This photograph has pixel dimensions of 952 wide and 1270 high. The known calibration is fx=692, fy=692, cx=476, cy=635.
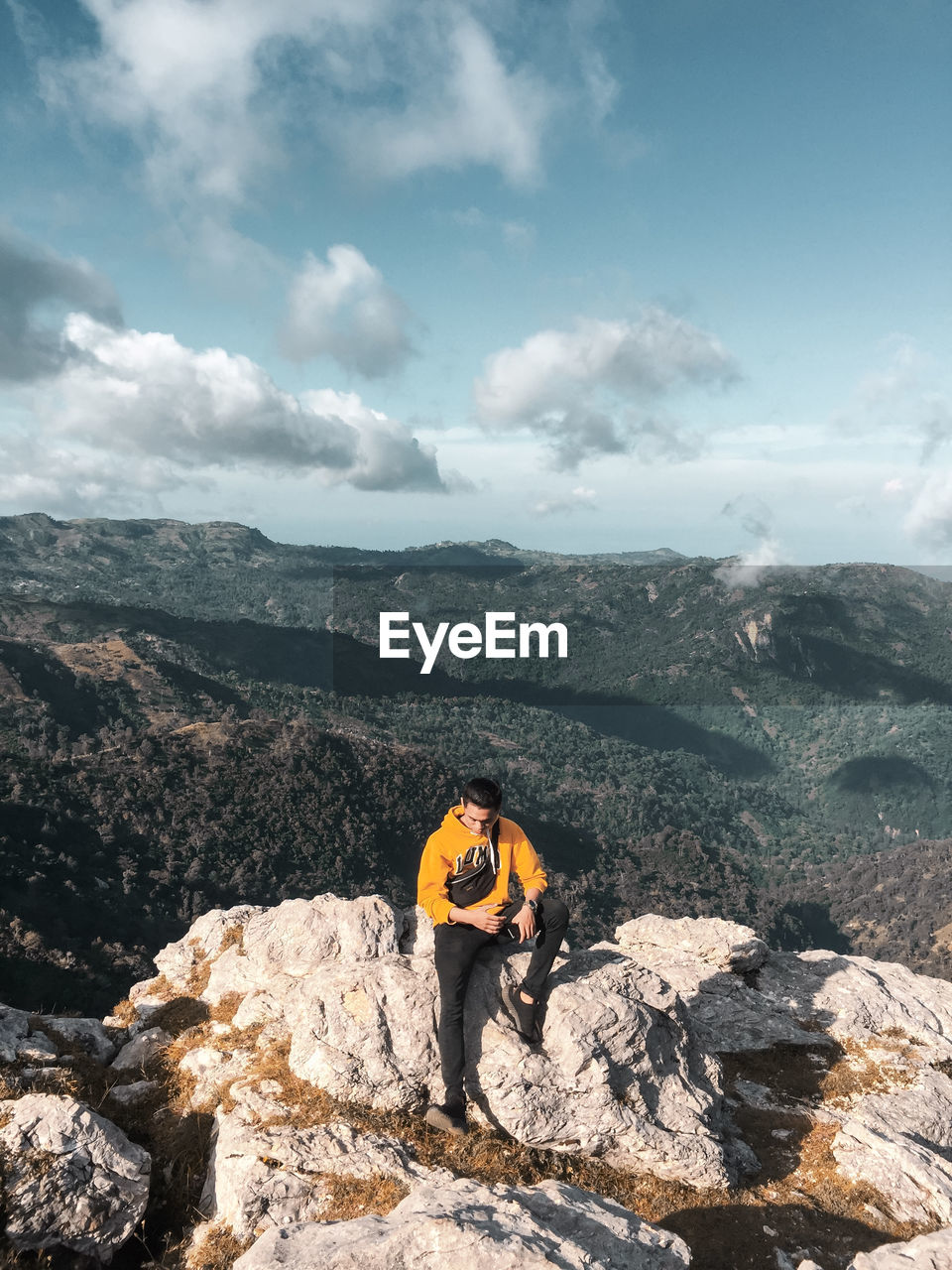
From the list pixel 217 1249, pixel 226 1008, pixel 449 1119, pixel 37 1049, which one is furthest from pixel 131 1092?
pixel 449 1119

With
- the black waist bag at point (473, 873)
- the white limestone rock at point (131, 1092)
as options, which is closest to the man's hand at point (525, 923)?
the black waist bag at point (473, 873)

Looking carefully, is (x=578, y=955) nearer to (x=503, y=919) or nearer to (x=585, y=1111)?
(x=585, y=1111)

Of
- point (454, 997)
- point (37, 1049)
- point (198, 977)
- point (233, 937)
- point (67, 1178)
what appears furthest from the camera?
point (233, 937)

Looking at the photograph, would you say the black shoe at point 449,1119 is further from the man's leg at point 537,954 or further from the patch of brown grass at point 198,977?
the patch of brown grass at point 198,977

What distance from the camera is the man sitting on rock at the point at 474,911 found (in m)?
11.4

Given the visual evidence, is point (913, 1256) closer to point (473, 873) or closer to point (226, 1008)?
point (473, 873)

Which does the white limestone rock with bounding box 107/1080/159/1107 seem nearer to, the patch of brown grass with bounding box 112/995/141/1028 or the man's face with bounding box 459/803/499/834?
the patch of brown grass with bounding box 112/995/141/1028

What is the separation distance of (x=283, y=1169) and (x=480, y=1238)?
13.7ft

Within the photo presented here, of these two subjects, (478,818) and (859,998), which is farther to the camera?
(859,998)

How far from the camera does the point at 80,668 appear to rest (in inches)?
7495

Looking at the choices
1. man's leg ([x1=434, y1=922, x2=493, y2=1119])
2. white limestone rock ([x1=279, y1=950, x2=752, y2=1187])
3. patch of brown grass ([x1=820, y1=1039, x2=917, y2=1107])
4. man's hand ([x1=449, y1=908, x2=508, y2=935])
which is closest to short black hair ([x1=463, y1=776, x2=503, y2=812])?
man's hand ([x1=449, y1=908, x2=508, y2=935])

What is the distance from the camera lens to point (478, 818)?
451 inches

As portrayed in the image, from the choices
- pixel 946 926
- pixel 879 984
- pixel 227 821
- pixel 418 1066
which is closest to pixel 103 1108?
pixel 418 1066

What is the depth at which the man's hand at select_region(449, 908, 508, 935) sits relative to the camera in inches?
437
